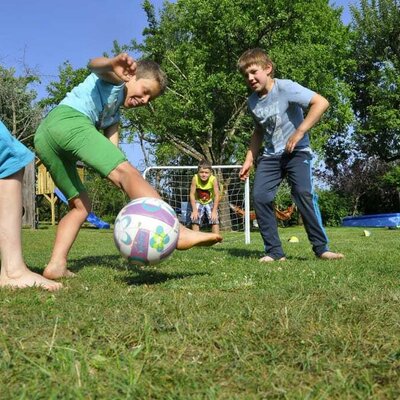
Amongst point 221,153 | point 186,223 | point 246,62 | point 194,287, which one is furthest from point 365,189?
point 194,287

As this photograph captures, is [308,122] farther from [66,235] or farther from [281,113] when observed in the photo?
[66,235]

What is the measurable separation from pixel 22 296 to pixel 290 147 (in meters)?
2.95

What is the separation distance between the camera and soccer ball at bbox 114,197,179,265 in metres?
3.36

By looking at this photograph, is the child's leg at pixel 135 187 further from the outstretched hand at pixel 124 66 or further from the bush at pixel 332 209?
the bush at pixel 332 209

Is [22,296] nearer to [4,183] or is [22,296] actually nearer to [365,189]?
[4,183]

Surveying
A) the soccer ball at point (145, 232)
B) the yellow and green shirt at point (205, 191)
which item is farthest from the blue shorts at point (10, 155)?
the yellow and green shirt at point (205, 191)

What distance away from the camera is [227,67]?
22.0m

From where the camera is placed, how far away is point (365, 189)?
1135 inches

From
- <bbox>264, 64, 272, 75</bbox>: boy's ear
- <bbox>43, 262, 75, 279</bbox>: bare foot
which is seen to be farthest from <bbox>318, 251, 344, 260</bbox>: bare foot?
<bbox>43, 262, 75, 279</bbox>: bare foot

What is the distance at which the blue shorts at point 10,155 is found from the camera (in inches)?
130

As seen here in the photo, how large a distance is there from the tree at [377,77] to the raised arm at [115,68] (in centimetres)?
2737

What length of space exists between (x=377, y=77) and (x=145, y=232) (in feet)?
100

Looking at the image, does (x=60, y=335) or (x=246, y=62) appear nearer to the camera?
(x=60, y=335)

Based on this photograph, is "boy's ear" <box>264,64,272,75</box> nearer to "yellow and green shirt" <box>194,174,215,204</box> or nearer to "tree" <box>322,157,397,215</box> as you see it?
"yellow and green shirt" <box>194,174,215,204</box>
